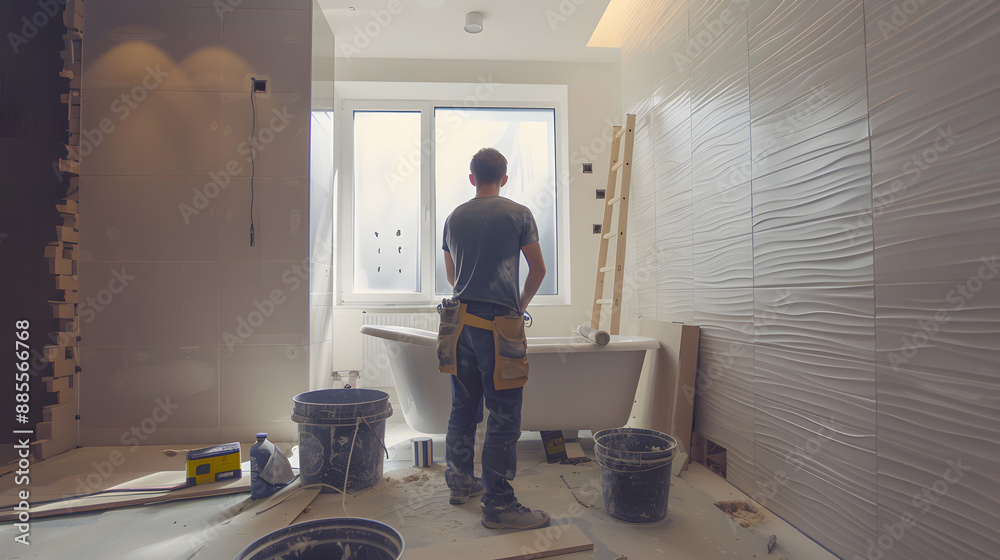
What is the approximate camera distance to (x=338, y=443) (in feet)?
7.06

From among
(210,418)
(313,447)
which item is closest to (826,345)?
(313,447)

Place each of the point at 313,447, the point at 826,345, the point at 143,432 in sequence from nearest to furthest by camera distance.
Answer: the point at 826,345 → the point at 313,447 → the point at 143,432

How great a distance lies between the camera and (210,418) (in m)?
2.88

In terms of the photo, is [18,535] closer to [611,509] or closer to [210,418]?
[210,418]

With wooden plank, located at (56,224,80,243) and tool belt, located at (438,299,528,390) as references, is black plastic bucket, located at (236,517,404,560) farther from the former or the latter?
wooden plank, located at (56,224,80,243)

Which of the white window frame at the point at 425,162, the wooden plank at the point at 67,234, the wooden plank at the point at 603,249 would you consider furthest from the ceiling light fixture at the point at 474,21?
the wooden plank at the point at 67,234

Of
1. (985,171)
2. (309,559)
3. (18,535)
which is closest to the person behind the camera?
(985,171)

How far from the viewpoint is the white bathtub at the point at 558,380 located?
2.54m

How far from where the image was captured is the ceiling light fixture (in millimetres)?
3269

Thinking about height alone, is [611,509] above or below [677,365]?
below

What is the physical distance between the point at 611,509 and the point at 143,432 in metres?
2.61

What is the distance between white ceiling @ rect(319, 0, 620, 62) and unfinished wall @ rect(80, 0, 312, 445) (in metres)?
0.50

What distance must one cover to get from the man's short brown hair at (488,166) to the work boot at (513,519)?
121 centimetres

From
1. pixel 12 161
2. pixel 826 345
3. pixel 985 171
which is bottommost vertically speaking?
pixel 826 345
